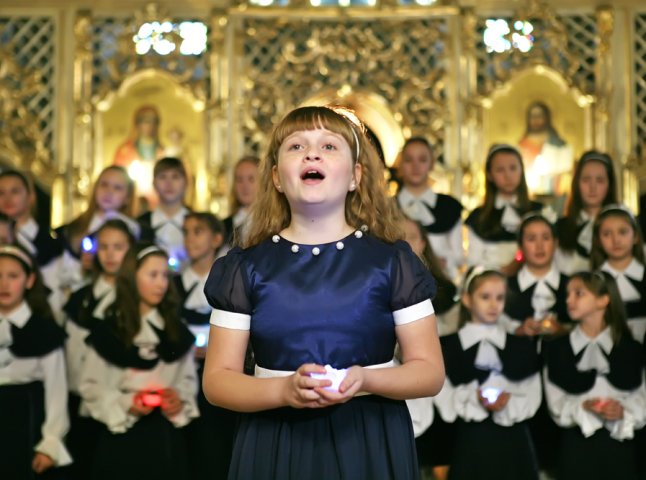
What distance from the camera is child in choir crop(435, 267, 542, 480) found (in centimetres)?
465

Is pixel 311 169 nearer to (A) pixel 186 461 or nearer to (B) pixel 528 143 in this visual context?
(A) pixel 186 461

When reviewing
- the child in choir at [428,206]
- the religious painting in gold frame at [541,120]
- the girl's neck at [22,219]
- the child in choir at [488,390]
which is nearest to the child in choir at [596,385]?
the child in choir at [488,390]

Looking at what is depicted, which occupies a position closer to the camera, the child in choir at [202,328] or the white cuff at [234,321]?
the white cuff at [234,321]

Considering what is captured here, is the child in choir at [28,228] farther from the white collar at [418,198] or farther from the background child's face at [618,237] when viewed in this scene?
the background child's face at [618,237]

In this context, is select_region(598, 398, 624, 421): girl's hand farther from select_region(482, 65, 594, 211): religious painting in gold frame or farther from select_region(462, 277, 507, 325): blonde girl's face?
select_region(482, 65, 594, 211): religious painting in gold frame

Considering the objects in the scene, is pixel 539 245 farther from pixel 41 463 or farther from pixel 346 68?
pixel 41 463

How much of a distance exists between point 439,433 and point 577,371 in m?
0.68

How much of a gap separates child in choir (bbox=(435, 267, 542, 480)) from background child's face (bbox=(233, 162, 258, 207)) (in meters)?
1.37

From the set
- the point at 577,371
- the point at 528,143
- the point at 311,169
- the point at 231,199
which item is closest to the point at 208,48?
the point at 231,199

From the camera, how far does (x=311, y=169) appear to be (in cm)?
226

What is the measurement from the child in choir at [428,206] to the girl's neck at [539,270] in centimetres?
49

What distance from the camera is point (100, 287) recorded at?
205 inches

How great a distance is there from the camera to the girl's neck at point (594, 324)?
4.77m

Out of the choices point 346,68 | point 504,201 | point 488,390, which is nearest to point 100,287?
point 488,390
